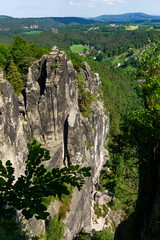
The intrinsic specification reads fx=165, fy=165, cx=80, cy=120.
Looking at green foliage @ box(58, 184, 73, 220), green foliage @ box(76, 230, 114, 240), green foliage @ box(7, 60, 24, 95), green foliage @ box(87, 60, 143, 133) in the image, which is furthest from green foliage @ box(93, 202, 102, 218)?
green foliage @ box(87, 60, 143, 133)

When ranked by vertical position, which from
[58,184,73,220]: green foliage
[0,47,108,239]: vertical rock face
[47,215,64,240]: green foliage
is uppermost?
[0,47,108,239]: vertical rock face

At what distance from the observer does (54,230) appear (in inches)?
813

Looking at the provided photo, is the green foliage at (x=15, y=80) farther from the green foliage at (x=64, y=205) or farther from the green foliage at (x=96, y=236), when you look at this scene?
the green foliage at (x=96, y=236)

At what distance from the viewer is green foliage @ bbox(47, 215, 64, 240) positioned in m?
20.5

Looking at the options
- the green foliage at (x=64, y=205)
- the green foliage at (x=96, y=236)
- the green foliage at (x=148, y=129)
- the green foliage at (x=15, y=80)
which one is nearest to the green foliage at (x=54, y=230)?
the green foliage at (x=64, y=205)

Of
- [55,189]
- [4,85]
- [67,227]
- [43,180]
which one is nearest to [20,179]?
[43,180]

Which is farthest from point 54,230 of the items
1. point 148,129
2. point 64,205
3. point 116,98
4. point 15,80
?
point 116,98

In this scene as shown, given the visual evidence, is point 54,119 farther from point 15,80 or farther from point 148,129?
point 148,129

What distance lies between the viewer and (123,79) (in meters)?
108

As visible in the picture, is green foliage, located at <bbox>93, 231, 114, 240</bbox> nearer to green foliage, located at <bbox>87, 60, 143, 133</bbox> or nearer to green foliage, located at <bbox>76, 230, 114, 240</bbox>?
green foliage, located at <bbox>76, 230, 114, 240</bbox>

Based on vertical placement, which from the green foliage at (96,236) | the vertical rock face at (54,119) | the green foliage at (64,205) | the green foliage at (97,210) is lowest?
the green foliage at (97,210)

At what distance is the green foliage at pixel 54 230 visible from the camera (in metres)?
20.5

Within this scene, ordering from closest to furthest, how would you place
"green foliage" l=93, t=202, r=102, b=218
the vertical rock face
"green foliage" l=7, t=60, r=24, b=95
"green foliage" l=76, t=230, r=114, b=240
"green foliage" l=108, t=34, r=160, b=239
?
"green foliage" l=108, t=34, r=160, b=239, the vertical rock face, "green foliage" l=7, t=60, r=24, b=95, "green foliage" l=76, t=230, r=114, b=240, "green foliage" l=93, t=202, r=102, b=218

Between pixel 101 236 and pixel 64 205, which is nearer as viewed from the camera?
pixel 64 205
